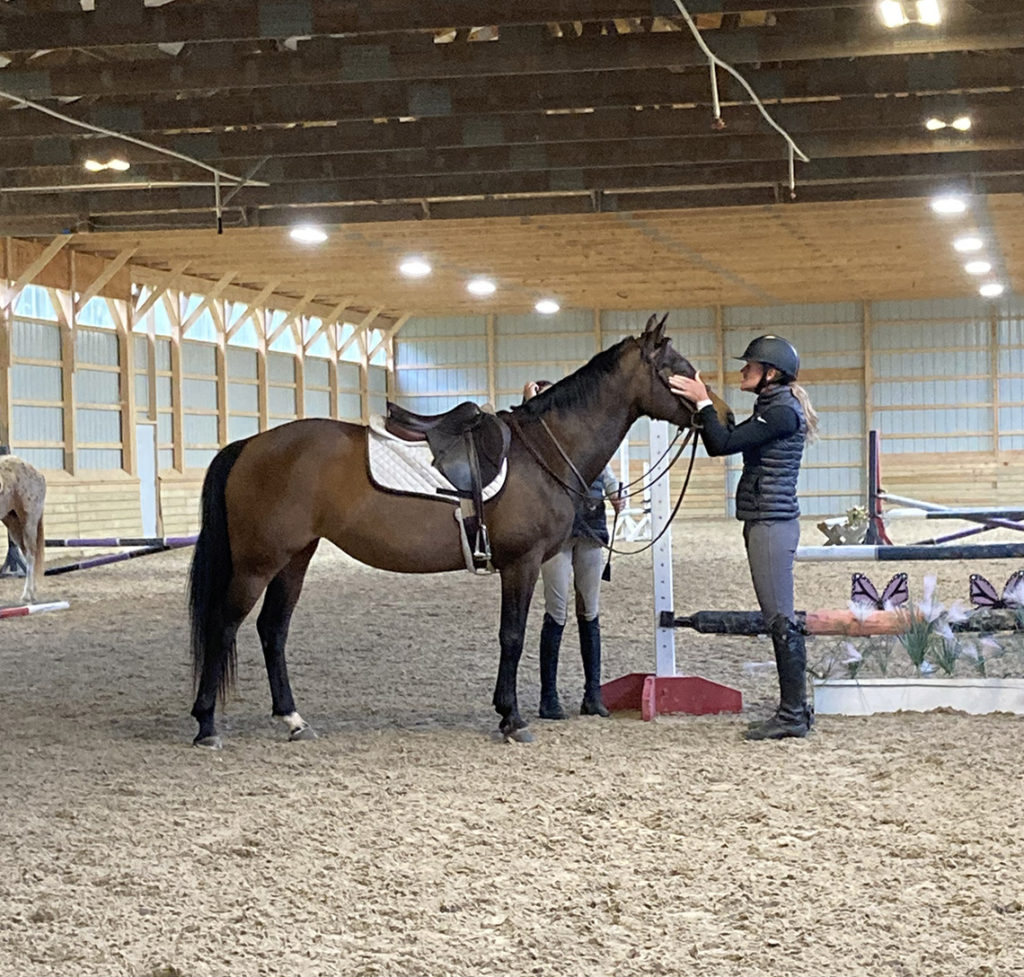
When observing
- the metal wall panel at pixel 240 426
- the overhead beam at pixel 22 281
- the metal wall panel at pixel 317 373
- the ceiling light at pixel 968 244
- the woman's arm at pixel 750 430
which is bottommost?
the woman's arm at pixel 750 430

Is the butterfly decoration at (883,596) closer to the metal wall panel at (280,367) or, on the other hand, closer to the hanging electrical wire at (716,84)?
the hanging electrical wire at (716,84)

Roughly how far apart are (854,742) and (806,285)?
1950cm

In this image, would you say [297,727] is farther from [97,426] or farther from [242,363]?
[242,363]

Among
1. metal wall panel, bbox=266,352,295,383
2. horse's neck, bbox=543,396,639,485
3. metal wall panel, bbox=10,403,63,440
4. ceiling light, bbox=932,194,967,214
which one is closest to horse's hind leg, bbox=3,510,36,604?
metal wall panel, bbox=10,403,63,440

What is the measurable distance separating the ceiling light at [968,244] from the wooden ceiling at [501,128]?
0.25 m

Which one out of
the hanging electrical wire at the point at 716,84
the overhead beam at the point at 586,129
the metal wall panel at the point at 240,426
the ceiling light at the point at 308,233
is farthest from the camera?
the metal wall panel at the point at 240,426

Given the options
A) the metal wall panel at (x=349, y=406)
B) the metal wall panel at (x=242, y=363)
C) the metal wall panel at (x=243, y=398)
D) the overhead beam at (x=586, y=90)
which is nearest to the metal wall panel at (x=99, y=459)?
the metal wall panel at (x=243, y=398)

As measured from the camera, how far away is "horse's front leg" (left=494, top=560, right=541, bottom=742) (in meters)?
5.21

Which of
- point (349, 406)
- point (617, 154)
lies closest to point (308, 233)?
point (617, 154)

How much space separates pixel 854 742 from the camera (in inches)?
194

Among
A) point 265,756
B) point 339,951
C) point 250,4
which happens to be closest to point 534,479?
point 265,756

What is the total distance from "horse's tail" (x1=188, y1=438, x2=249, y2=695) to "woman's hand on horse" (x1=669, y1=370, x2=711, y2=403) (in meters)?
1.82

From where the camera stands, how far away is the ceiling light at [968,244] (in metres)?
18.4

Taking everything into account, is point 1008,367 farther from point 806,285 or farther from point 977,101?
point 977,101
